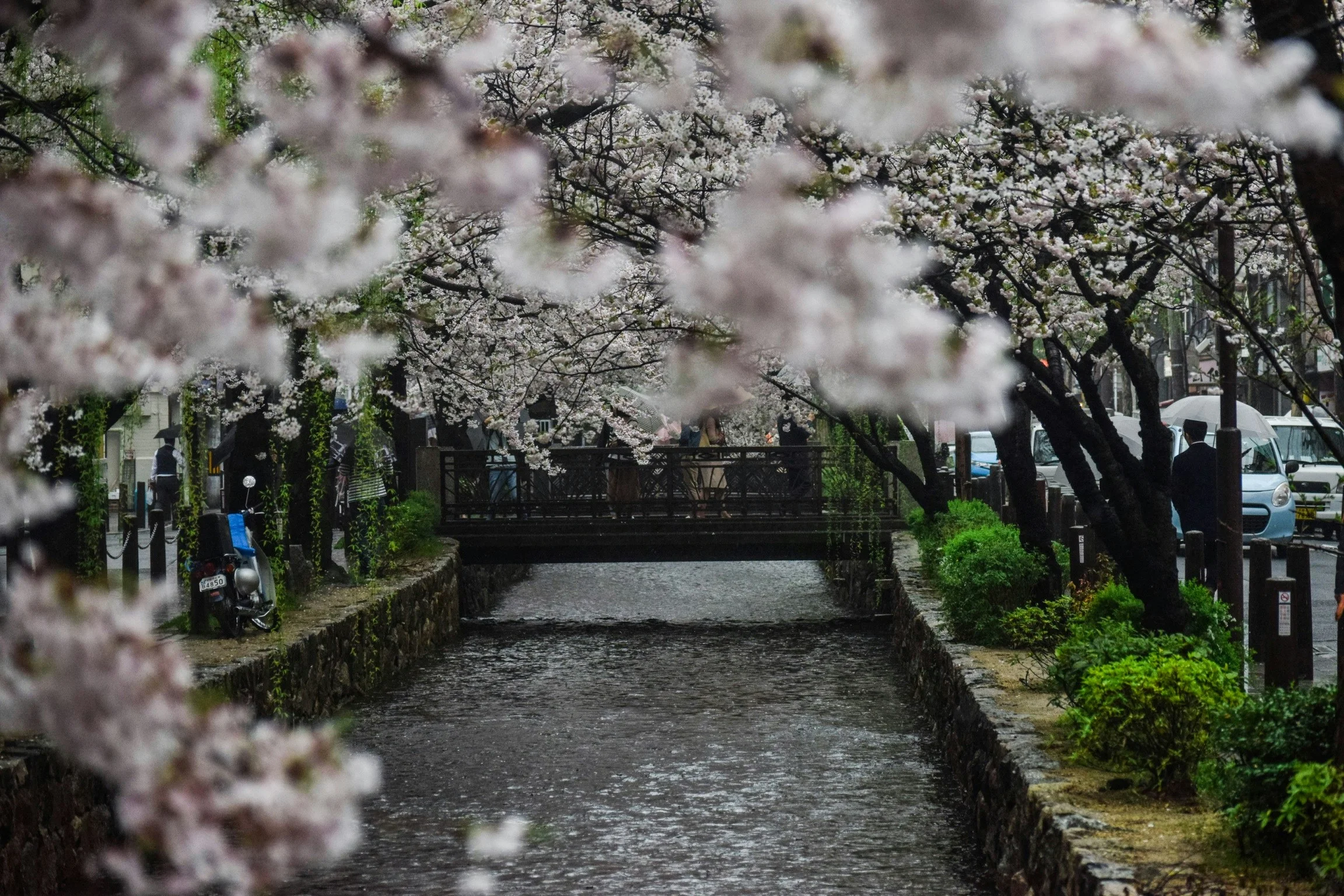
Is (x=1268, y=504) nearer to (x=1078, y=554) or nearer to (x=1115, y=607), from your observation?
(x=1078, y=554)

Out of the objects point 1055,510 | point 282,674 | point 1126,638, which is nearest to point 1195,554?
point 1126,638

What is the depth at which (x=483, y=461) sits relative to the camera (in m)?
22.0

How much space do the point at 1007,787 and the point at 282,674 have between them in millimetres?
5911

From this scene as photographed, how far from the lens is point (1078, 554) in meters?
14.4

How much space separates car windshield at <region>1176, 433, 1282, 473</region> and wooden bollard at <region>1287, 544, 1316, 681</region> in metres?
15.0

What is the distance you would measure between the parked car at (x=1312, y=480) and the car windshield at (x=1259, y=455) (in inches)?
10.2

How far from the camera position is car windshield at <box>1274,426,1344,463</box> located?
28.9 meters

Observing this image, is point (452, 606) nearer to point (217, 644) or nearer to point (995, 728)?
point (217, 644)

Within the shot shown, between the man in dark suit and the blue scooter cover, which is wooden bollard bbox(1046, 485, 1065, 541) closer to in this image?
Answer: the man in dark suit

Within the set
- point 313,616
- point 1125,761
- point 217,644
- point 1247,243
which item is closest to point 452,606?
point 313,616

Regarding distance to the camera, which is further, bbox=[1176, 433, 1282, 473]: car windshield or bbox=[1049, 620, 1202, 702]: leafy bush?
bbox=[1176, 433, 1282, 473]: car windshield

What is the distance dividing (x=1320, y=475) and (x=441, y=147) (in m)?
27.7

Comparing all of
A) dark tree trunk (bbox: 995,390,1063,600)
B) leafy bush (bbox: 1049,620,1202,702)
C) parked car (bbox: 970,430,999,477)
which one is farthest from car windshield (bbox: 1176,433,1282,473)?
leafy bush (bbox: 1049,620,1202,702)

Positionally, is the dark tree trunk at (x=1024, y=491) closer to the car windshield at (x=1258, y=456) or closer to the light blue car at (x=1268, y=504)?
the light blue car at (x=1268, y=504)
